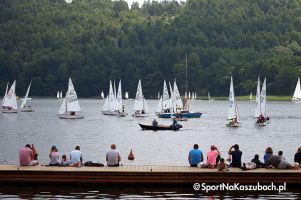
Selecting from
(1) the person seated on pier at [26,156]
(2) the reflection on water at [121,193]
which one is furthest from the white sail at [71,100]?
(2) the reflection on water at [121,193]

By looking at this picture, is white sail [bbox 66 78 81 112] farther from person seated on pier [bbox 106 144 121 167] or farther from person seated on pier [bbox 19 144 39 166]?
person seated on pier [bbox 19 144 39 166]

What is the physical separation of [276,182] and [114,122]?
91.6 meters

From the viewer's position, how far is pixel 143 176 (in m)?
44.6

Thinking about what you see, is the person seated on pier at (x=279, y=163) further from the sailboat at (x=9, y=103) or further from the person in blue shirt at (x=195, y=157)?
the sailboat at (x=9, y=103)

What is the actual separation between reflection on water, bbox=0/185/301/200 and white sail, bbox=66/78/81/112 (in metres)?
86.7

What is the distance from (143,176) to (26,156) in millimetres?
6370

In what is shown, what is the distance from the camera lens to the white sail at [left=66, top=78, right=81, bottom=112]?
130875 millimetres

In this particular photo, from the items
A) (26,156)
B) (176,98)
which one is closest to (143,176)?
(26,156)

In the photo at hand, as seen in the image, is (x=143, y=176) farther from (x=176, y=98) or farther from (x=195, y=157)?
(x=176, y=98)

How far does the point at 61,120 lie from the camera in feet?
456

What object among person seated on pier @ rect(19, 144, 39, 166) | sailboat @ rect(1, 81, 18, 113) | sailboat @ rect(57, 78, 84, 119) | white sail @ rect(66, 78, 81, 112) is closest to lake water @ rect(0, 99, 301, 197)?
white sail @ rect(66, 78, 81, 112)

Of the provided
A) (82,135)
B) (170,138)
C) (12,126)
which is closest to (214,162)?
(170,138)

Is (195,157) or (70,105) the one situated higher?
(70,105)

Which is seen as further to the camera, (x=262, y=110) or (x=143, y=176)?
(x=262, y=110)
